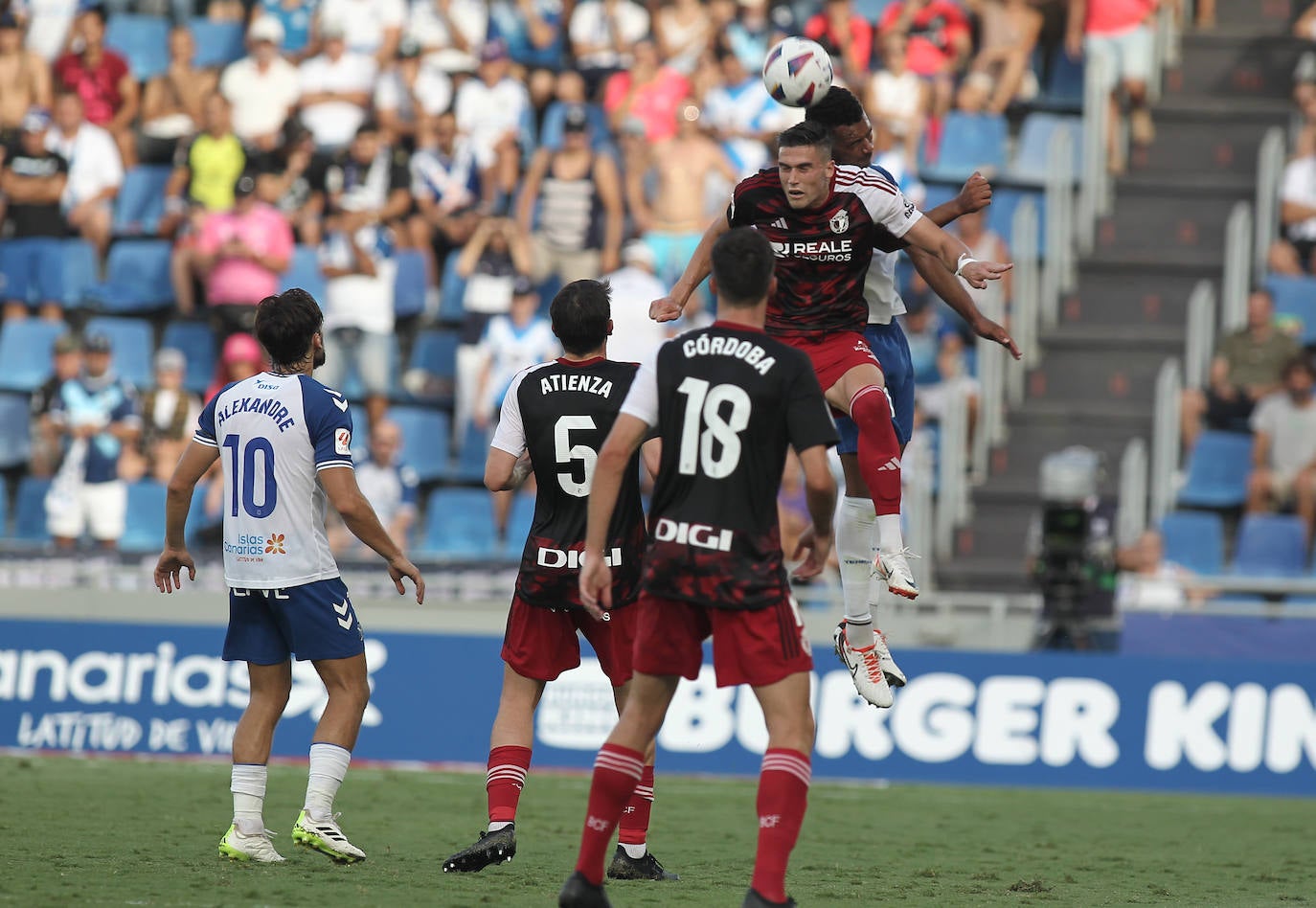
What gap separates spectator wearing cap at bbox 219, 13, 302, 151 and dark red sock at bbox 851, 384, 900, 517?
12.2m

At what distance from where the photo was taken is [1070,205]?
1881cm

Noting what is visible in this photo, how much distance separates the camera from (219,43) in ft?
69.8

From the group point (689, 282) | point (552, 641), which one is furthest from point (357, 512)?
point (689, 282)

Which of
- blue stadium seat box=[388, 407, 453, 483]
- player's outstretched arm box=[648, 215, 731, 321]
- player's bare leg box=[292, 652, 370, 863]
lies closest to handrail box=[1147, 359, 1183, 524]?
blue stadium seat box=[388, 407, 453, 483]

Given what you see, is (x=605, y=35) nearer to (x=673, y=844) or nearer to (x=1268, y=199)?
(x=1268, y=199)

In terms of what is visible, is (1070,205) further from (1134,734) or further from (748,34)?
(1134,734)

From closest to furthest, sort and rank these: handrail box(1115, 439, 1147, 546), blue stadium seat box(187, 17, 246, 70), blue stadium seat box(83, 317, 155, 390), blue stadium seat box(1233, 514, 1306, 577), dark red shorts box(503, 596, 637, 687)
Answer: dark red shorts box(503, 596, 637, 687) → blue stadium seat box(1233, 514, 1306, 577) → handrail box(1115, 439, 1147, 546) → blue stadium seat box(83, 317, 155, 390) → blue stadium seat box(187, 17, 246, 70)

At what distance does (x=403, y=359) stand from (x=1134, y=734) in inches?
317

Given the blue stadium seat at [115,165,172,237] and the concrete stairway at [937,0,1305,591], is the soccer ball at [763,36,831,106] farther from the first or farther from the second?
the blue stadium seat at [115,165,172,237]

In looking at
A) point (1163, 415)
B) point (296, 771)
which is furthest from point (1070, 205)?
point (296, 771)

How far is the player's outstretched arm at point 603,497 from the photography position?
23.3 feet

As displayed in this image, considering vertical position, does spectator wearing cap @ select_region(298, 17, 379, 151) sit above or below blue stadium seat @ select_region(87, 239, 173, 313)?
above

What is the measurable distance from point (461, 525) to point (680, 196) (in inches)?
154

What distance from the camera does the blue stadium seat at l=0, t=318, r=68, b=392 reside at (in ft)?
61.3
